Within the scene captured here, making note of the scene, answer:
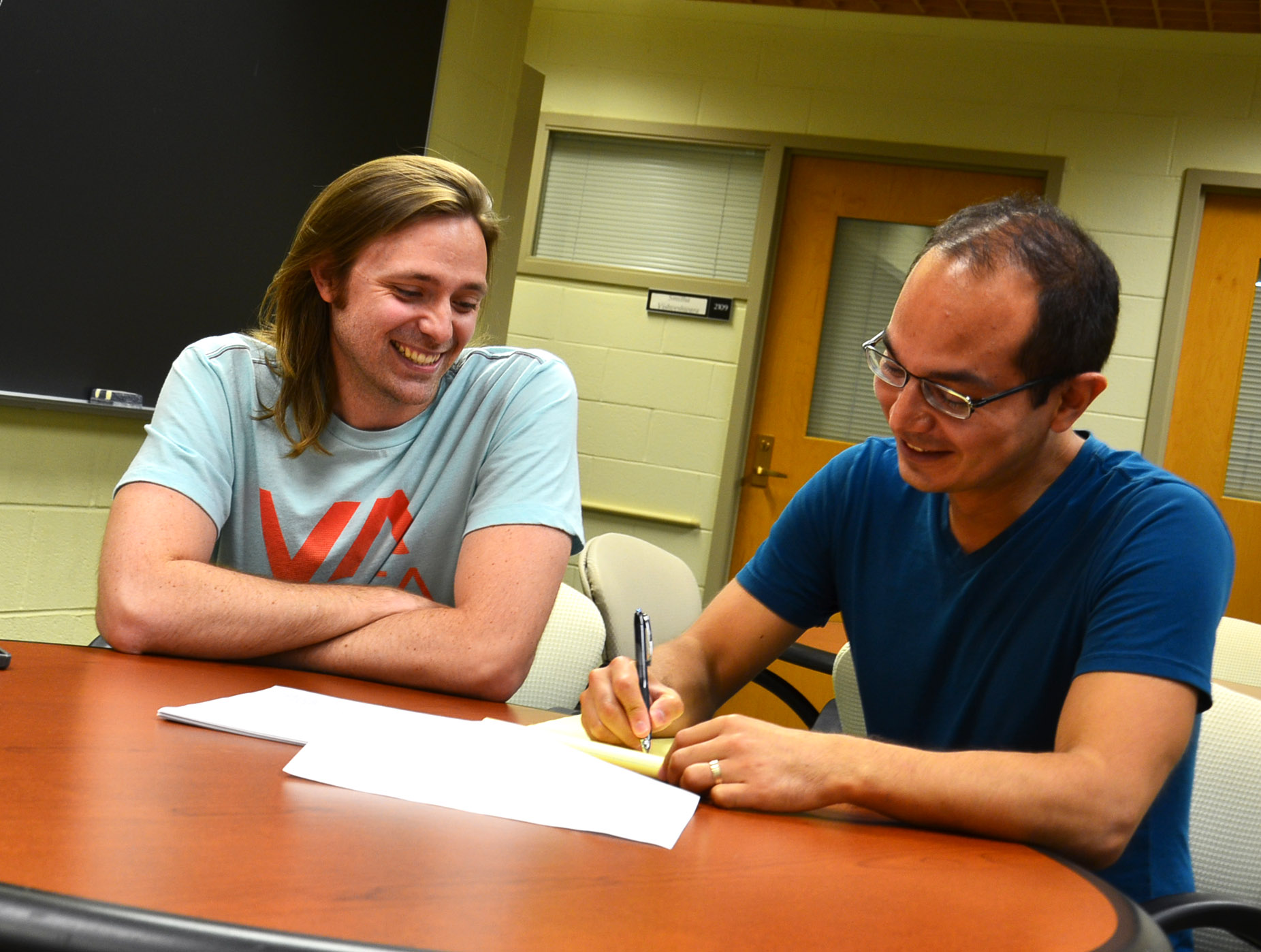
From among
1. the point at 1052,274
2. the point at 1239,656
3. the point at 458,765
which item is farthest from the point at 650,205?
the point at 458,765

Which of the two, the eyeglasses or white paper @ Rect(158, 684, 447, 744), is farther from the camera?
the eyeglasses

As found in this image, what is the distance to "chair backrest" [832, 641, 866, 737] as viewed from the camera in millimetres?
1868

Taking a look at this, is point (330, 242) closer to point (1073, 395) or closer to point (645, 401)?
point (1073, 395)

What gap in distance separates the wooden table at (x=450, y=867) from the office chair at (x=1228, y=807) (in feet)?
2.21

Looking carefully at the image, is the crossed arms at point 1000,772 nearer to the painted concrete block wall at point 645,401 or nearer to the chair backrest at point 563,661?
the chair backrest at point 563,661

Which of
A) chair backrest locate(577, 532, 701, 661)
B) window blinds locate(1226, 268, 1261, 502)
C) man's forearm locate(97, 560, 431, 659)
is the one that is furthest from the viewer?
window blinds locate(1226, 268, 1261, 502)

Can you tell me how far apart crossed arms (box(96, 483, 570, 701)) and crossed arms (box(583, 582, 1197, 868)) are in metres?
0.41

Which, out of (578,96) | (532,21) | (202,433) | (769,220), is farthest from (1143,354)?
(202,433)

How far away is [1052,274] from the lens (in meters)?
1.25

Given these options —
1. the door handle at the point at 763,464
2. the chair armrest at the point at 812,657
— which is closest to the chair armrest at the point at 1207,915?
the chair armrest at the point at 812,657

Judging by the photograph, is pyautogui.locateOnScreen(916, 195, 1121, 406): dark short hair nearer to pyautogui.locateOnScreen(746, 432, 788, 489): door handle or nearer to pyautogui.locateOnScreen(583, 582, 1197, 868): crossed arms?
pyautogui.locateOnScreen(583, 582, 1197, 868): crossed arms

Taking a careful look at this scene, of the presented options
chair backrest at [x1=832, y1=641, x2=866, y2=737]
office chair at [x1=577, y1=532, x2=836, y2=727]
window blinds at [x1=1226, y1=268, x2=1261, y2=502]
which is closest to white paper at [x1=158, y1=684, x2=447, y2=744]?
chair backrest at [x1=832, y1=641, x2=866, y2=737]

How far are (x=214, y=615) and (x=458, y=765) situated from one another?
53 centimetres

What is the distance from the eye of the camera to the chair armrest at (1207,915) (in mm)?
1102
